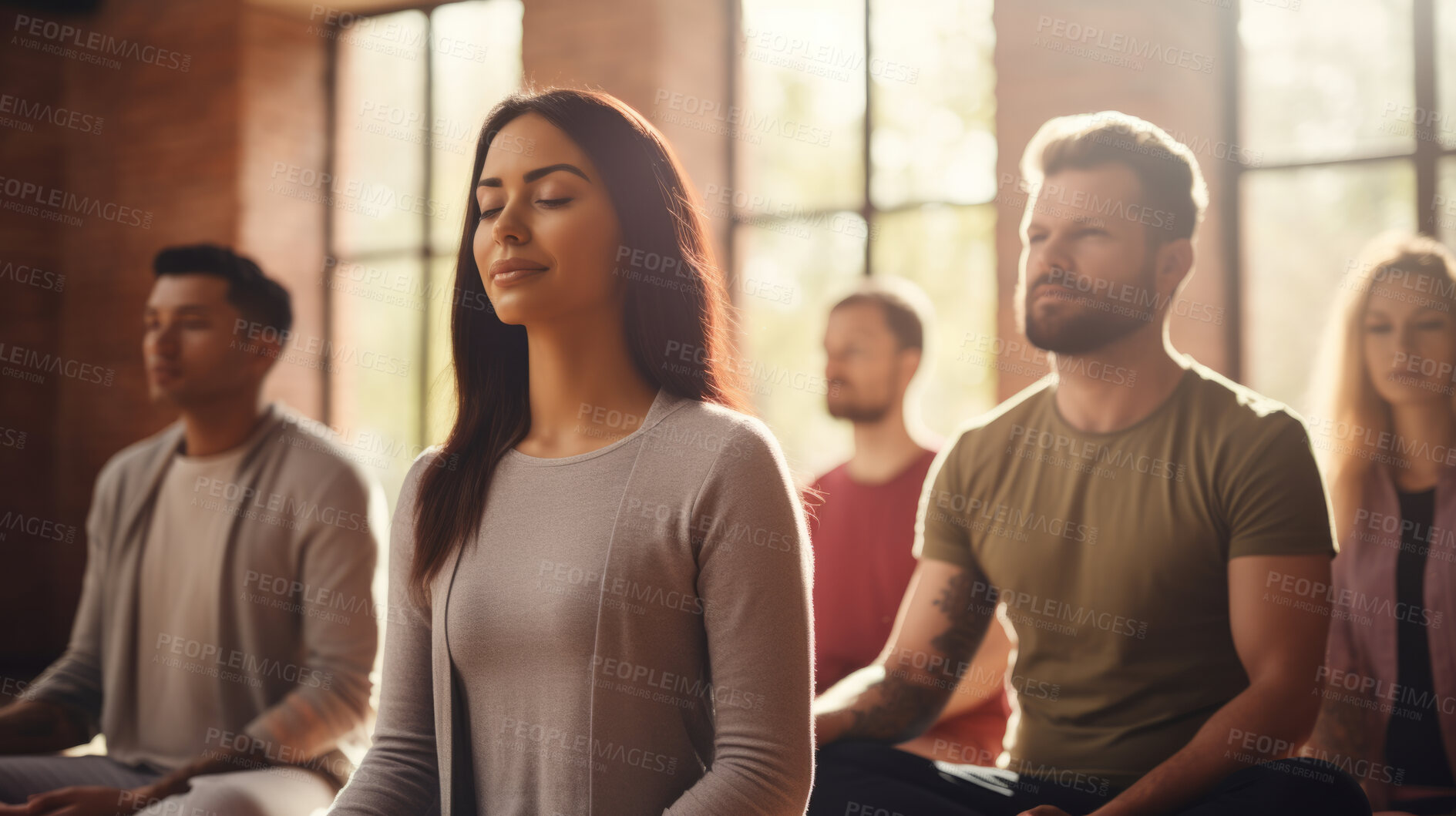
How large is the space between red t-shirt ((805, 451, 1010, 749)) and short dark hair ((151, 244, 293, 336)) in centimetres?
169

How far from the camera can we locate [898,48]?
5254mm

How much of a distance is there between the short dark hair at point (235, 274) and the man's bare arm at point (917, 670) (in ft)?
6.00

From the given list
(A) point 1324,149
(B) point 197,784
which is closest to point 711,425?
(B) point 197,784

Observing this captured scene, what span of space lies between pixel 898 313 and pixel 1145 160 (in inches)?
59.8

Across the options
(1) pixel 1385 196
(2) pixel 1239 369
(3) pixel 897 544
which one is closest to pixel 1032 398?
(3) pixel 897 544

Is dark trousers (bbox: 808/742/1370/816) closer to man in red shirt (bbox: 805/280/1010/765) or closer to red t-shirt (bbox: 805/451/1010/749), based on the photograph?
man in red shirt (bbox: 805/280/1010/765)

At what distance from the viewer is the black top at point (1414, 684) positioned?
2.69 metres

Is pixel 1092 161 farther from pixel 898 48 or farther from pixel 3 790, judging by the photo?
pixel 898 48

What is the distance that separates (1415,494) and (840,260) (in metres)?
2.89

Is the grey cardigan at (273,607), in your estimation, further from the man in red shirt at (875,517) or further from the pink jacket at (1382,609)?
the pink jacket at (1382,609)

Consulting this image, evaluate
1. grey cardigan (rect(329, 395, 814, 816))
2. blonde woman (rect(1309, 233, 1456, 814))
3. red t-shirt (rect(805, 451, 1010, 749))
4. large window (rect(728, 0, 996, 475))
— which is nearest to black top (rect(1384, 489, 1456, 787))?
blonde woman (rect(1309, 233, 1456, 814))

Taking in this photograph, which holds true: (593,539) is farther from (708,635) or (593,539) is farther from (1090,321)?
(1090,321)

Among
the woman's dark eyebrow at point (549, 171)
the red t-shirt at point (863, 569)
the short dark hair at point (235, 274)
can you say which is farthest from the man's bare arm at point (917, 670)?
the short dark hair at point (235, 274)

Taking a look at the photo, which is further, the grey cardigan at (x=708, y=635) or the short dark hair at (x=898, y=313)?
the short dark hair at (x=898, y=313)
